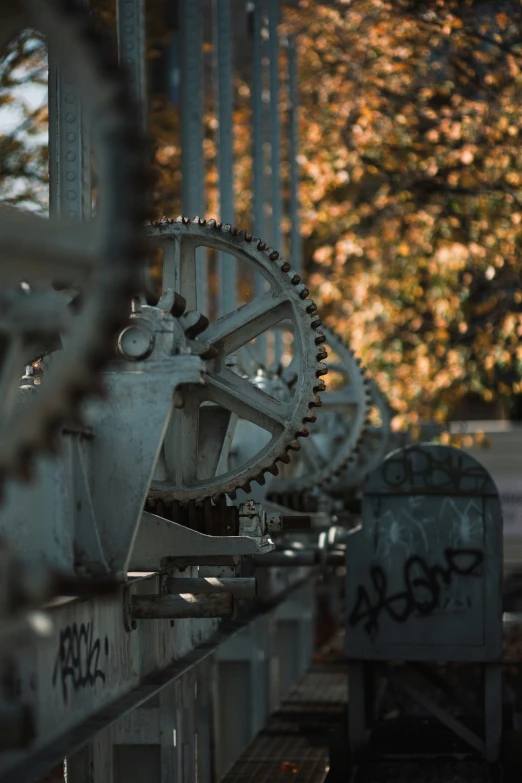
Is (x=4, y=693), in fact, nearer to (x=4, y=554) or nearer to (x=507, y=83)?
(x=4, y=554)

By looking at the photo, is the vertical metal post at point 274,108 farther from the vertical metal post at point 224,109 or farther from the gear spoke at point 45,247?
the gear spoke at point 45,247

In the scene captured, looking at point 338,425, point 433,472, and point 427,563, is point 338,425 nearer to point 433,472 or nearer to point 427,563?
point 433,472

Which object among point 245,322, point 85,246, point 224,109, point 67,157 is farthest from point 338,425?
point 85,246

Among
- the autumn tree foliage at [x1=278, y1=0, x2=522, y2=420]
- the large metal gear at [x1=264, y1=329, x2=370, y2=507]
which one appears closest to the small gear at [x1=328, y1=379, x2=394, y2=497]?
the autumn tree foliage at [x1=278, y1=0, x2=522, y2=420]

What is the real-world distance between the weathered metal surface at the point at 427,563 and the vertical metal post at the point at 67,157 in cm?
342

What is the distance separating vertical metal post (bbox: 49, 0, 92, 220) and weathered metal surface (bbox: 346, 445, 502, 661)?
3.42 m

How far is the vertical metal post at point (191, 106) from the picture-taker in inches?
616

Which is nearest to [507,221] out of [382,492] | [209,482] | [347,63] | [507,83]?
[507,83]

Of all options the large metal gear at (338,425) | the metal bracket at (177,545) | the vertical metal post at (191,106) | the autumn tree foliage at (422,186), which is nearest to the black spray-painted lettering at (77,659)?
the metal bracket at (177,545)

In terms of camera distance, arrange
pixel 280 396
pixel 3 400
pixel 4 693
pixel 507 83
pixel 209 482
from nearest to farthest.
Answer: pixel 3 400
pixel 4 693
pixel 209 482
pixel 280 396
pixel 507 83

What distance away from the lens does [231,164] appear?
17.2 meters

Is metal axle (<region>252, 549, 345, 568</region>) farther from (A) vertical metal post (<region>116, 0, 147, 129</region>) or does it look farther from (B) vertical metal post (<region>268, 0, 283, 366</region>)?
(B) vertical metal post (<region>268, 0, 283, 366</region>)

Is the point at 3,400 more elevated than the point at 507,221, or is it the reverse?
the point at 507,221

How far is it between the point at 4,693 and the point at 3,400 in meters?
1.56
